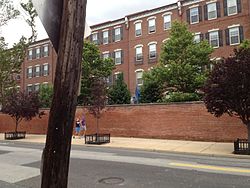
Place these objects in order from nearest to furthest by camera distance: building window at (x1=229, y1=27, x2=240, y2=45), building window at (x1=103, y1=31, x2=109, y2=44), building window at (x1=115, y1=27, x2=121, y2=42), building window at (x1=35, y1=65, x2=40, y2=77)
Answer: building window at (x1=229, y1=27, x2=240, y2=45)
building window at (x1=115, y1=27, x2=121, y2=42)
building window at (x1=103, y1=31, x2=109, y2=44)
building window at (x1=35, y1=65, x2=40, y2=77)

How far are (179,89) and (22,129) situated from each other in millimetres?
16386

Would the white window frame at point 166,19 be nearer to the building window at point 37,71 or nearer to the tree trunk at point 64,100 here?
the building window at point 37,71

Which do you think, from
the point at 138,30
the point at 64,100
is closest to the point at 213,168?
the point at 64,100

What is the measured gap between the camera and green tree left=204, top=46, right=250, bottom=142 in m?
14.4

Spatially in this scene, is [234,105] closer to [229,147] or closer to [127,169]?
[229,147]

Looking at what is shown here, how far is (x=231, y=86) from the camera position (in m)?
14.4

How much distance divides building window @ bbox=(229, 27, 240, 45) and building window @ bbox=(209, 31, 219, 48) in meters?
1.48

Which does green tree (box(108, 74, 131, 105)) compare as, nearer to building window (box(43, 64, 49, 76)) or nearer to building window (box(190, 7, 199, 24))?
building window (box(190, 7, 199, 24))

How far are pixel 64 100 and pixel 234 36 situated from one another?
116 ft

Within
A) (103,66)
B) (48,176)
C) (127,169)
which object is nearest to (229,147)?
(127,169)

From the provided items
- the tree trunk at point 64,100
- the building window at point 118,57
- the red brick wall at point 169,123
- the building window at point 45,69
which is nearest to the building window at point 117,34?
the building window at point 118,57

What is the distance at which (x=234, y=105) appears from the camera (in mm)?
14688

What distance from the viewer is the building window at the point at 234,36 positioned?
3522 centimetres

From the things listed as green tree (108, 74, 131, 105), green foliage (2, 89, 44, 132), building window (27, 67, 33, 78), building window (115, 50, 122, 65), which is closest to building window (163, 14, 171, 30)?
building window (115, 50, 122, 65)
